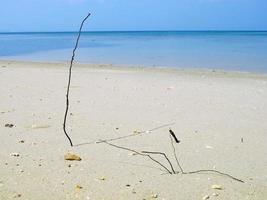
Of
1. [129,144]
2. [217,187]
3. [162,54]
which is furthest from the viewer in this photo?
[162,54]

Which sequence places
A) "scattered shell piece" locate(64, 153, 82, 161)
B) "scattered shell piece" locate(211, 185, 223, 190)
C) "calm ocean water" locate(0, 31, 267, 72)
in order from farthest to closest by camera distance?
"calm ocean water" locate(0, 31, 267, 72), "scattered shell piece" locate(64, 153, 82, 161), "scattered shell piece" locate(211, 185, 223, 190)

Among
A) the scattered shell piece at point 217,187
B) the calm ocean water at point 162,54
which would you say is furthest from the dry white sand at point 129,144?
the calm ocean water at point 162,54

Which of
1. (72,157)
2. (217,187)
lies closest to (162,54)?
(72,157)

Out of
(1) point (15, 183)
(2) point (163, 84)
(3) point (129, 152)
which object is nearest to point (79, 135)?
(3) point (129, 152)

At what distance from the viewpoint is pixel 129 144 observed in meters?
Result: 4.40

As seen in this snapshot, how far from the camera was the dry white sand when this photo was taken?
128 inches

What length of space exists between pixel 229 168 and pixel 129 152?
Result: 39.1 inches

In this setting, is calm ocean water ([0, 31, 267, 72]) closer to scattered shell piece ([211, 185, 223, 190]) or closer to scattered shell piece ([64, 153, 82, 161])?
scattered shell piece ([64, 153, 82, 161])

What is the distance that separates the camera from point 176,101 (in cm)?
706

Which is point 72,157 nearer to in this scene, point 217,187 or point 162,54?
point 217,187

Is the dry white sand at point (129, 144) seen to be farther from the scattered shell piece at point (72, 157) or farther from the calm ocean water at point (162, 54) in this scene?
the calm ocean water at point (162, 54)

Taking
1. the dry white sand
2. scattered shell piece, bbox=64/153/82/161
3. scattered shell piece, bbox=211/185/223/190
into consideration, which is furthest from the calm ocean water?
scattered shell piece, bbox=211/185/223/190

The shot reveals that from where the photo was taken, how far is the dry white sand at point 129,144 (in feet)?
10.6


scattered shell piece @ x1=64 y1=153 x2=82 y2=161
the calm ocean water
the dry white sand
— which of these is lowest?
the calm ocean water
